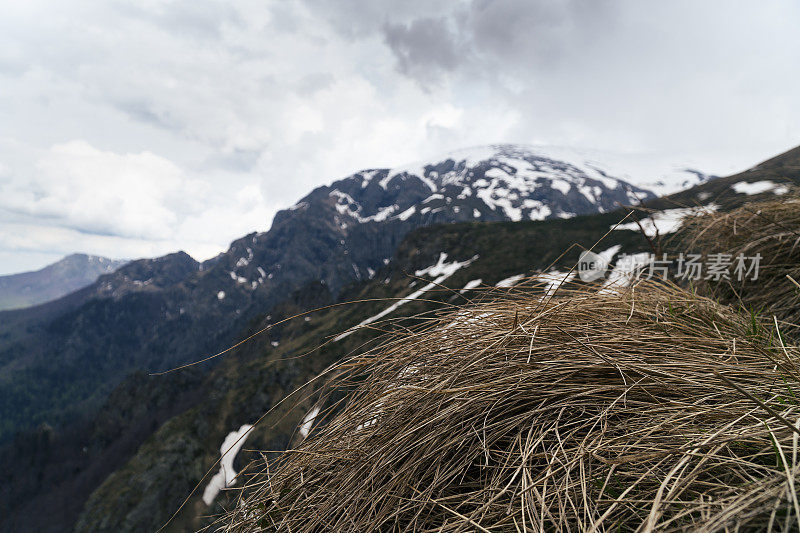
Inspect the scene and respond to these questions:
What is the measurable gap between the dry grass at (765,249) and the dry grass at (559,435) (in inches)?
41.0

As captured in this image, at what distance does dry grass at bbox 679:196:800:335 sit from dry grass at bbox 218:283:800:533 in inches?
41.0

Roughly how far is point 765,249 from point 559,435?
110 inches

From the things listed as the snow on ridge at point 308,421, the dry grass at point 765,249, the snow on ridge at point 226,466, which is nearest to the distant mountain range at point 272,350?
the snow on ridge at point 226,466

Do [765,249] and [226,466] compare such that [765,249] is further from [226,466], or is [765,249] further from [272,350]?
[272,350]

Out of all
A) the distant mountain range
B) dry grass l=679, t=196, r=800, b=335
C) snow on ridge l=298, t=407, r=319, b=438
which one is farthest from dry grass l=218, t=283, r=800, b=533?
dry grass l=679, t=196, r=800, b=335

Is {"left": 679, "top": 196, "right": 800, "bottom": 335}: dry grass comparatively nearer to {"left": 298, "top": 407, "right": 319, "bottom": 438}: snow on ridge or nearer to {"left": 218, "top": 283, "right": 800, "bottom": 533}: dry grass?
{"left": 218, "top": 283, "right": 800, "bottom": 533}: dry grass

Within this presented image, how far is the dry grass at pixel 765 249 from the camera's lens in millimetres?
2127

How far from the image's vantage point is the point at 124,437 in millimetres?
102188

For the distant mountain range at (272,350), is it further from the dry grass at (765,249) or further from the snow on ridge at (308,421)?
the dry grass at (765,249)

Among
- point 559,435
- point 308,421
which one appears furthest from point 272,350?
point 559,435

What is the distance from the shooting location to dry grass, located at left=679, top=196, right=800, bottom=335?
2127mm

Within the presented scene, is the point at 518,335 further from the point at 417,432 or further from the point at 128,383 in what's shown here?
the point at 128,383

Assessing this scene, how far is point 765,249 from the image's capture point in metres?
2.49

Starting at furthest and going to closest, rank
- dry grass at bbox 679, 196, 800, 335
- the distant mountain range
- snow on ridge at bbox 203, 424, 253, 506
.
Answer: the distant mountain range < dry grass at bbox 679, 196, 800, 335 < snow on ridge at bbox 203, 424, 253, 506
